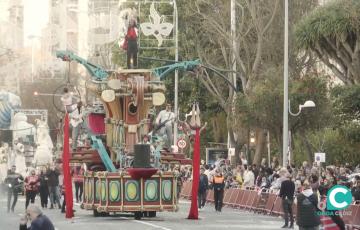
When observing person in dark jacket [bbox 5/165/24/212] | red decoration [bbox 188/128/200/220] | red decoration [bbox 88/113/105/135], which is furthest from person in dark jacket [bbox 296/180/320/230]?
person in dark jacket [bbox 5/165/24/212]

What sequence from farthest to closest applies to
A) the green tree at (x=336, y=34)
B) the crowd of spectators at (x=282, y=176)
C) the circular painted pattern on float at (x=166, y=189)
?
the green tree at (x=336, y=34) < the circular painted pattern on float at (x=166, y=189) < the crowd of spectators at (x=282, y=176)

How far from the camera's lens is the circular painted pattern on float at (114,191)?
32.4 metres

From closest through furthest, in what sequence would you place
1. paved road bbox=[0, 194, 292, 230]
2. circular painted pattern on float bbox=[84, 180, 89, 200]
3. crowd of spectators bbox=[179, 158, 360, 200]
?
1. paved road bbox=[0, 194, 292, 230]
2. crowd of spectators bbox=[179, 158, 360, 200]
3. circular painted pattern on float bbox=[84, 180, 89, 200]

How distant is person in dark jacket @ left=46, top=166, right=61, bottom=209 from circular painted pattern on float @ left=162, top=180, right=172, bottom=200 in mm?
7349

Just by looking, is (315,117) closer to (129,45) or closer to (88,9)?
(129,45)

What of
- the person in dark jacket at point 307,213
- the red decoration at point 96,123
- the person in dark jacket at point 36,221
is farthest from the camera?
the red decoration at point 96,123

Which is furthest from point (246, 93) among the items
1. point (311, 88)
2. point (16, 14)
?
point (16, 14)

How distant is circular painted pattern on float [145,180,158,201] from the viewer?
32.5 metres

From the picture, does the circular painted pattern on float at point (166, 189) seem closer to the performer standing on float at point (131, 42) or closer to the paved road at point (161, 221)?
the paved road at point (161, 221)

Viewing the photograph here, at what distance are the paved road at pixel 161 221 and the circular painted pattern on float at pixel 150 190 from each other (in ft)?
2.14

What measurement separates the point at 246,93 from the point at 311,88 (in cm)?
460

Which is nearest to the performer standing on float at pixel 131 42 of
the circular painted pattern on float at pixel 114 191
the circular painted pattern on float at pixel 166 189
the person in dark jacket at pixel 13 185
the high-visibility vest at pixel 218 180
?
the circular painted pattern on float at pixel 166 189

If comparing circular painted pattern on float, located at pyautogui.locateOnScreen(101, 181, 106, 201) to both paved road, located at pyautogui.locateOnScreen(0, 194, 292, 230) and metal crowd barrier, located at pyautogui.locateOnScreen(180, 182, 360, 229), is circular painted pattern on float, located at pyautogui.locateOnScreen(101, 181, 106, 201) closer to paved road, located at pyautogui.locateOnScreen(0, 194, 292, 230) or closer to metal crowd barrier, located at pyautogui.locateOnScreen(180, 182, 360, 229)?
paved road, located at pyautogui.locateOnScreen(0, 194, 292, 230)

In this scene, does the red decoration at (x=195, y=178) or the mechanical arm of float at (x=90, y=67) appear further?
the mechanical arm of float at (x=90, y=67)
